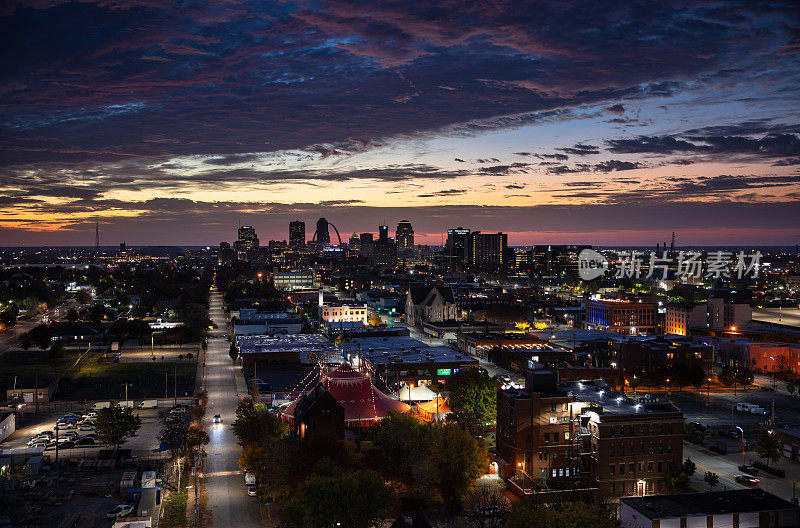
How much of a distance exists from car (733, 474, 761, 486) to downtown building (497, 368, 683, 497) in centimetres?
359

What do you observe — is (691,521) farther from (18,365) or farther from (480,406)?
(18,365)

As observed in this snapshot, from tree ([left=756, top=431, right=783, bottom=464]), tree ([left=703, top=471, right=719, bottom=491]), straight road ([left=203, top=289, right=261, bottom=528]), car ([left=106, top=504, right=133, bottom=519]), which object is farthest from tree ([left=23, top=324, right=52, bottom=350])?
tree ([left=756, top=431, right=783, bottom=464])

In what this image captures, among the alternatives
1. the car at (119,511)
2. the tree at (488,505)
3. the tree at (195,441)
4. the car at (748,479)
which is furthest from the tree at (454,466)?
the tree at (195,441)

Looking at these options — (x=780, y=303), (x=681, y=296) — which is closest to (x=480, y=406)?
(x=681, y=296)

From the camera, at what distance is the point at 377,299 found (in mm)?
115188

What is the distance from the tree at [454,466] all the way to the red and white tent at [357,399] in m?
7.96

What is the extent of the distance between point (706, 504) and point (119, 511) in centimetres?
2468

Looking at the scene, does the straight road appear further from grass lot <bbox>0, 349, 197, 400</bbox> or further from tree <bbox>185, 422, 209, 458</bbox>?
grass lot <bbox>0, 349, 197, 400</bbox>

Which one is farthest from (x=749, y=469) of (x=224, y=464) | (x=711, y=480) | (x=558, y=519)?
(x=224, y=464)

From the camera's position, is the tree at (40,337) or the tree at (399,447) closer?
the tree at (399,447)

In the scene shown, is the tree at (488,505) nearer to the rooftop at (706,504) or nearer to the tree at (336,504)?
the tree at (336,504)

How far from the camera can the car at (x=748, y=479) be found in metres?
31.8

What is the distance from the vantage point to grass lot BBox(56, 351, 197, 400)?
52031mm

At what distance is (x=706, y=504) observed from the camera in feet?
84.9
